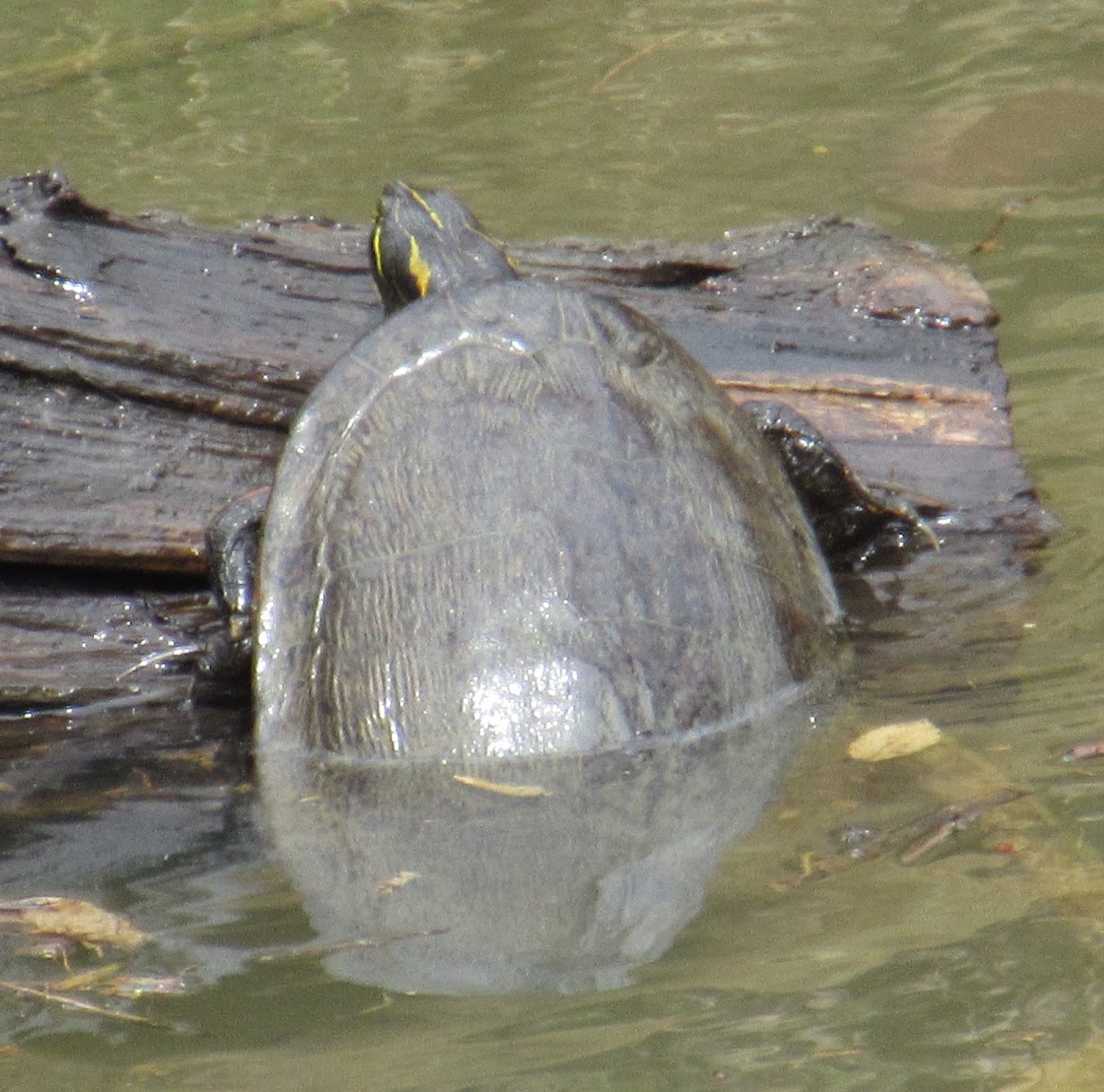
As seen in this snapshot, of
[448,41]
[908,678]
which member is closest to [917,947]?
[908,678]

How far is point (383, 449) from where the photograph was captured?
3.72 meters

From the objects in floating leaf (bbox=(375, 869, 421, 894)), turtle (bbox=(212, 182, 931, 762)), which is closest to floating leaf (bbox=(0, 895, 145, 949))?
floating leaf (bbox=(375, 869, 421, 894))

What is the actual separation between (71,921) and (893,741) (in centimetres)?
157

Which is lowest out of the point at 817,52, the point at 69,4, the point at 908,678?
the point at 908,678

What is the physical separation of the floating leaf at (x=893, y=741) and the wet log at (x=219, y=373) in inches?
53.3

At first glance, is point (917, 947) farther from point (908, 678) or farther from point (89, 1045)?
point (908, 678)

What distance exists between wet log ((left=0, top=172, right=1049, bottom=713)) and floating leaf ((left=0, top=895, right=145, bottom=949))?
1.22 meters

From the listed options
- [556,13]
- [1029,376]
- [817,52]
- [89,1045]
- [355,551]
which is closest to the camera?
[89,1045]

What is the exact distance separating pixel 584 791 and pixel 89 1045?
3.52 feet

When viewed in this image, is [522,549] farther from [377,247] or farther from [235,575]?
[377,247]

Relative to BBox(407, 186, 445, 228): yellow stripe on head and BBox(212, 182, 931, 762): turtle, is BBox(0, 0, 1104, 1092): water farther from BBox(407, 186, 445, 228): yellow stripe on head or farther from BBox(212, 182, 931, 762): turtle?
BBox(407, 186, 445, 228): yellow stripe on head

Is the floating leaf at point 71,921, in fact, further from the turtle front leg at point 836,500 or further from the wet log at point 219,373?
the turtle front leg at point 836,500

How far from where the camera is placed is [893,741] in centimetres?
333

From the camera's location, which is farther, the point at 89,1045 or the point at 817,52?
the point at 817,52
